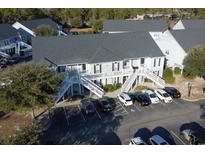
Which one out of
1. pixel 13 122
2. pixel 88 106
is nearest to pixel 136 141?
pixel 88 106

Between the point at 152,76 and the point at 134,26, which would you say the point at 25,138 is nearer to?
the point at 152,76

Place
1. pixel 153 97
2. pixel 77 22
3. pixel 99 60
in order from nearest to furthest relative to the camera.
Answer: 1. pixel 153 97
2. pixel 99 60
3. pixel 77 22

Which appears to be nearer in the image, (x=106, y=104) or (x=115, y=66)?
(x=106, y=104)

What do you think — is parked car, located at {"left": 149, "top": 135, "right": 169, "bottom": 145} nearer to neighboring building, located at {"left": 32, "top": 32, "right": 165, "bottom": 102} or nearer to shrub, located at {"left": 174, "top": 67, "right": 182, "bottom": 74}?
neighboring building, located at {"left": 32, "top": 32, "right": 165, "bottom": 102}

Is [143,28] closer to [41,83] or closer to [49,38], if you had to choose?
[49,38]

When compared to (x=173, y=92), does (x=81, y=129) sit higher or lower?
lower

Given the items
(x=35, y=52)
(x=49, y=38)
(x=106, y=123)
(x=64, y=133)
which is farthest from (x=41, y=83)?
(x=49, y=38)

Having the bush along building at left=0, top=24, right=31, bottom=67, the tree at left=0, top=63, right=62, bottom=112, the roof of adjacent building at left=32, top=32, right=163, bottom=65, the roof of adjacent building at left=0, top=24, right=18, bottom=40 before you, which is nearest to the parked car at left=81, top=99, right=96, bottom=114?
the tree at left=0, top=63, right=62, bottom=112
